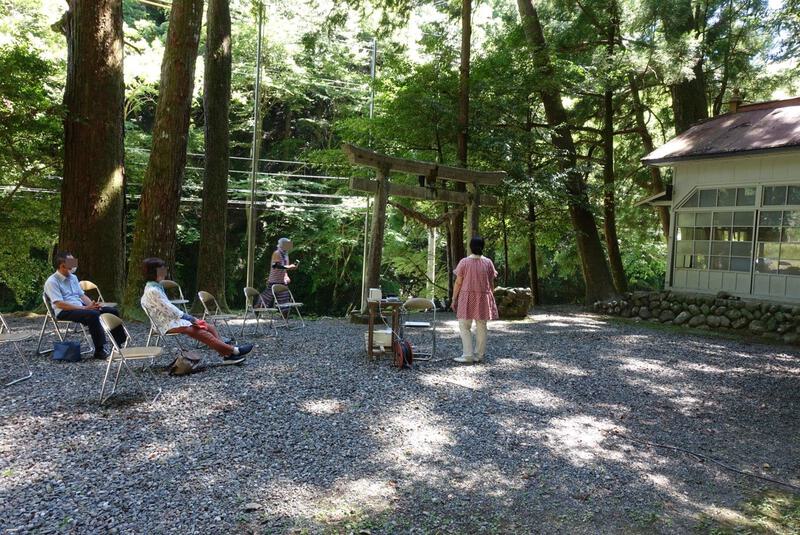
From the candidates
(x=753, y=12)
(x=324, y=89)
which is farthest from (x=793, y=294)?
(x=324, y=89)

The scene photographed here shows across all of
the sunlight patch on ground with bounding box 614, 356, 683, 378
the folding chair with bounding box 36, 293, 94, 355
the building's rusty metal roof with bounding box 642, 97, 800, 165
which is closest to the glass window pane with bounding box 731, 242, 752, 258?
the building's rusty metal roof with bounding box 642, 97, 800, 165

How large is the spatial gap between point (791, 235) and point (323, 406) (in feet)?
32.7

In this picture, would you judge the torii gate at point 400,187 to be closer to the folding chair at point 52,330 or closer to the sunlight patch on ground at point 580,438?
the folding chair at point 52,330

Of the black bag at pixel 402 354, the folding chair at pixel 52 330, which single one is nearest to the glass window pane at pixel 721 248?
the black bag at pixel 402 354

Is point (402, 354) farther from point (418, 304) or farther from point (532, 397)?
point (532, 397)

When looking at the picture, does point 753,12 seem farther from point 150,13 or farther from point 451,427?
point 150,13

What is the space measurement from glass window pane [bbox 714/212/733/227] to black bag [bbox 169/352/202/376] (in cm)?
1082

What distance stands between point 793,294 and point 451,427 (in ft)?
29.9

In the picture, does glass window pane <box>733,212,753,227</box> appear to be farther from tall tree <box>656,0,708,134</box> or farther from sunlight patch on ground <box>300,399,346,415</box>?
sunlight patch on ground <box>300,399,346,415</box>

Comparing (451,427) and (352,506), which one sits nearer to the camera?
(352,506)

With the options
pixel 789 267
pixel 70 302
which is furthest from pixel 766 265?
pixel 70 302

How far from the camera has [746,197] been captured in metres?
11.8

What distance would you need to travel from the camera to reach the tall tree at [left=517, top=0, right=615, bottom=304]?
14.8 m

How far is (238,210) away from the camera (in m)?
24.6
